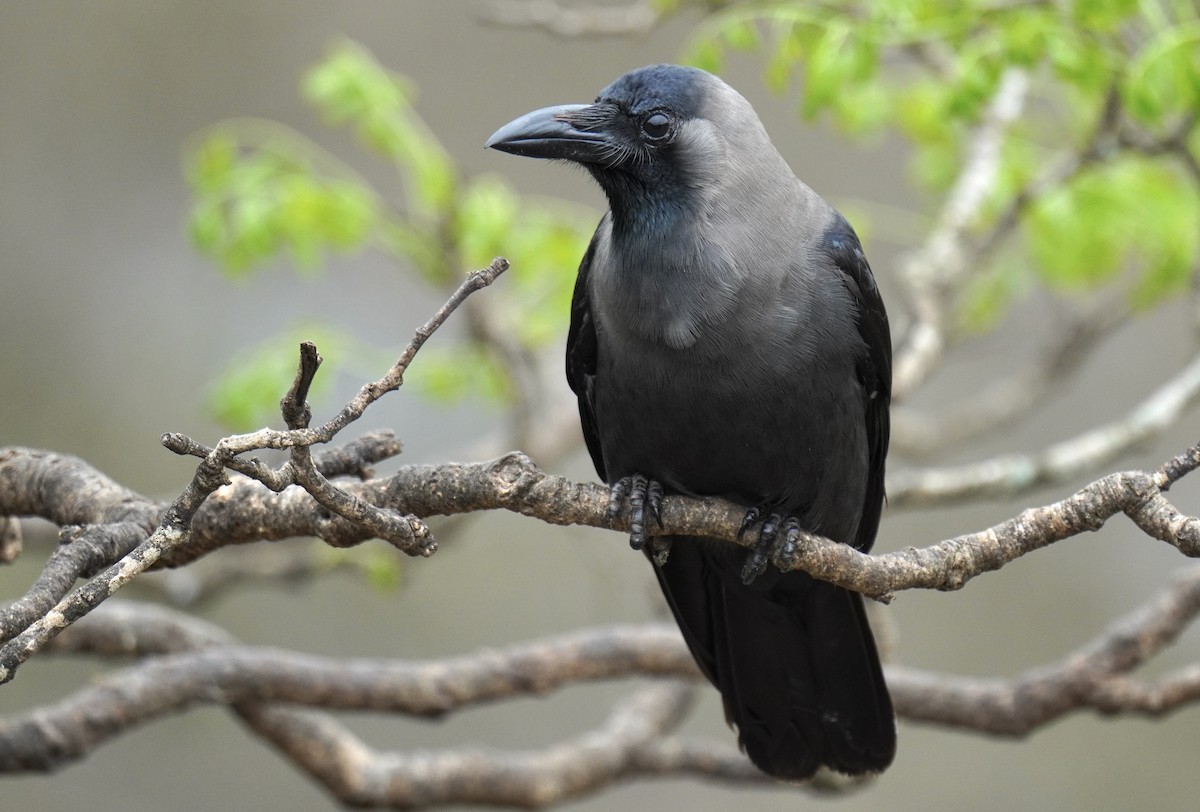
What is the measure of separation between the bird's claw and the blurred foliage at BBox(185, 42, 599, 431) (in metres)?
1.20

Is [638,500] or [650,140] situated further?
[650,140]

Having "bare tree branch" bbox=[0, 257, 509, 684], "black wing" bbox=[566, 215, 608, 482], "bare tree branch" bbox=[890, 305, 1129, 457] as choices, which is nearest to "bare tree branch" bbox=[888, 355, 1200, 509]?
"bare tree branch" bbox=[890, 305, 1129, 457]

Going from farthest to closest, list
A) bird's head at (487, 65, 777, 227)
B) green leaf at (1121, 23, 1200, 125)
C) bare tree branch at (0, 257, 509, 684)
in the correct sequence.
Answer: green leaf at (1121, 23, 1200, 125) < bird's head at (487, 65, 777, 227) < bare tree branch at (0, 257, 509, 684)

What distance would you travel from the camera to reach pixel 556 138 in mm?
2934

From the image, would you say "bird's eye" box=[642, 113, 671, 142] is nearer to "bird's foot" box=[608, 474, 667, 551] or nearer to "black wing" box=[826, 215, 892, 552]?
"black wing" box=[826, 215, 892, 552]

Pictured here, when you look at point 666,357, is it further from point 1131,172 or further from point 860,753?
point 1131,172

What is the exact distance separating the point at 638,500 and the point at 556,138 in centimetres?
84

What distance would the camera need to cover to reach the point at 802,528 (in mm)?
2955

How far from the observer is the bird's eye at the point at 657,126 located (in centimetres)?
299

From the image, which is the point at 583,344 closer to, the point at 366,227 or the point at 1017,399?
the point at 366,227

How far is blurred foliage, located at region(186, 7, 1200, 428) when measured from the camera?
3.30 m

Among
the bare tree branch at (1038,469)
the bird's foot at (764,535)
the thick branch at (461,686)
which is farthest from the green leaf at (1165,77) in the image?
the bird's foot at (764,535)

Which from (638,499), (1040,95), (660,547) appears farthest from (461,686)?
(1040,95)

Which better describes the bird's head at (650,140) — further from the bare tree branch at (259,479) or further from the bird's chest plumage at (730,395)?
the bare tree branch at (259,479)
